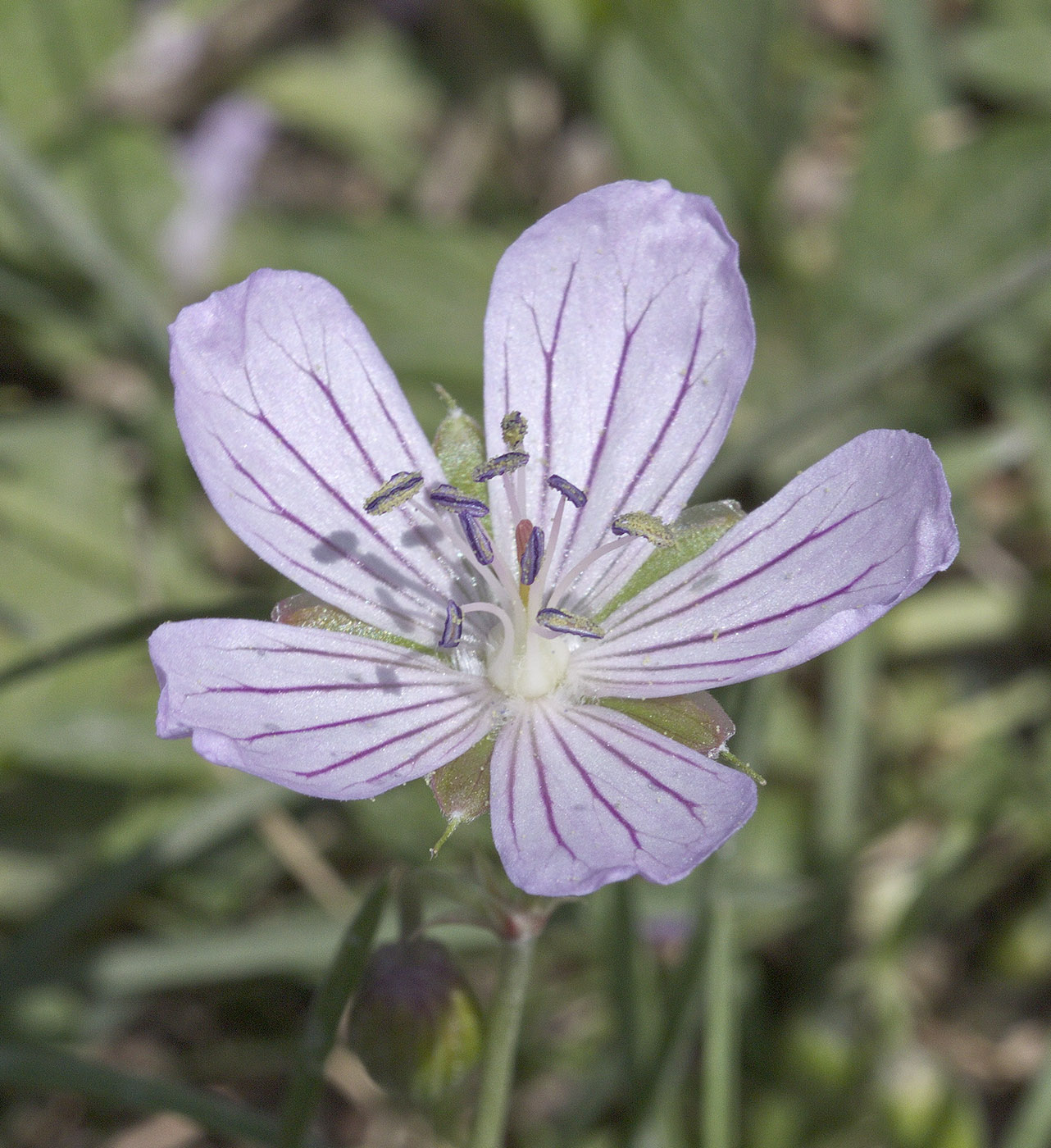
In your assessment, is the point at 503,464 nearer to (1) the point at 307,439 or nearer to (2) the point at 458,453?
(2) the point at 458,453

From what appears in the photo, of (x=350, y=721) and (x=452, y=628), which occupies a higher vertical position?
(x=452, y=628)

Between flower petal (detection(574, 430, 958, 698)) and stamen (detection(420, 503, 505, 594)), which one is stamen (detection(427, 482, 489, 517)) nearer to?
stamen (detection(420, 503, 505, 594))

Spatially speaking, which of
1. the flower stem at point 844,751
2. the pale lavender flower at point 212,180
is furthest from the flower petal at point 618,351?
the pale lavender flower at point 212,180

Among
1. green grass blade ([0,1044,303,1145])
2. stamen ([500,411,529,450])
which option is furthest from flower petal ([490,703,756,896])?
green grass blade ([0,1044,303,1145])

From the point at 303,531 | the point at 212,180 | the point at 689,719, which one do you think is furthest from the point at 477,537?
the point at 212,180

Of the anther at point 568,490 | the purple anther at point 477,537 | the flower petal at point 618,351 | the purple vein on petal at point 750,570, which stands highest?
the flower petal at point 618,351

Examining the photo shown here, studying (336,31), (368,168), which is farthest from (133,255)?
(336,31)

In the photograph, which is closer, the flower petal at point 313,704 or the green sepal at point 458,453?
the flower petal at point 313,704

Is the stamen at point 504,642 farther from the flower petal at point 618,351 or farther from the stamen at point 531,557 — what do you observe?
the flower petal at point 618,351
